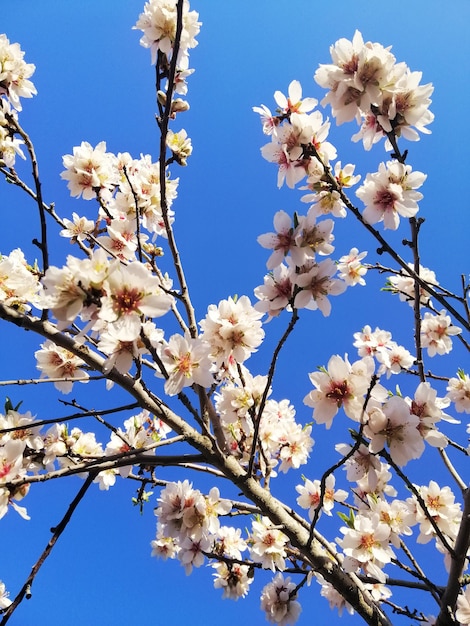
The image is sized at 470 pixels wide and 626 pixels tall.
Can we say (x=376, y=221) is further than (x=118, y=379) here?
Yes

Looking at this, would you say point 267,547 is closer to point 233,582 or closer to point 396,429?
point 233,582

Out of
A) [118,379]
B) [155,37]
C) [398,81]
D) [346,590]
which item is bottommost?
[346,590]

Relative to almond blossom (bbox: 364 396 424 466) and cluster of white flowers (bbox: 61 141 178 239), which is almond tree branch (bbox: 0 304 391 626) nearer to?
almond blossom (bbox: 364 396 424 466)

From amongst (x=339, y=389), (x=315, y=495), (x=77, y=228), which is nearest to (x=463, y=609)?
(x=315, y=495)

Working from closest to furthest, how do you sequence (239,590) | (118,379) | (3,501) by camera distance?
(3,501) → (118,379) → (239,590)

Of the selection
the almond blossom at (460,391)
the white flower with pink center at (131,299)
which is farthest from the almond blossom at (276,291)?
the almond blossom at (460,391)

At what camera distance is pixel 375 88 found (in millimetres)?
2311

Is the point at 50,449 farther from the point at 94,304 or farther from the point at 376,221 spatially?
the point at 376,221

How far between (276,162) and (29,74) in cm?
186

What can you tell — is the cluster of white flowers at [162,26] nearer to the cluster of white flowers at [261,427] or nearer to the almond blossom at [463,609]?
the cluster of white flowers at [261,427]

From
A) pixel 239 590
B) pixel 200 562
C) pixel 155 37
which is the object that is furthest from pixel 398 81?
pixel 239 590

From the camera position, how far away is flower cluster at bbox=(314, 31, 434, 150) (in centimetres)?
227

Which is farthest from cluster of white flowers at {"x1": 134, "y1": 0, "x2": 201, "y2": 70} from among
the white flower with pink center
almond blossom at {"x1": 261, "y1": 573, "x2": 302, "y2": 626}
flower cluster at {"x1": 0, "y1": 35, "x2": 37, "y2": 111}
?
almond blossom at {"x1": 261, "y1": 573, "x2": 302, "y2": 626}

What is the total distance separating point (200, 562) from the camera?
2.86 metres
